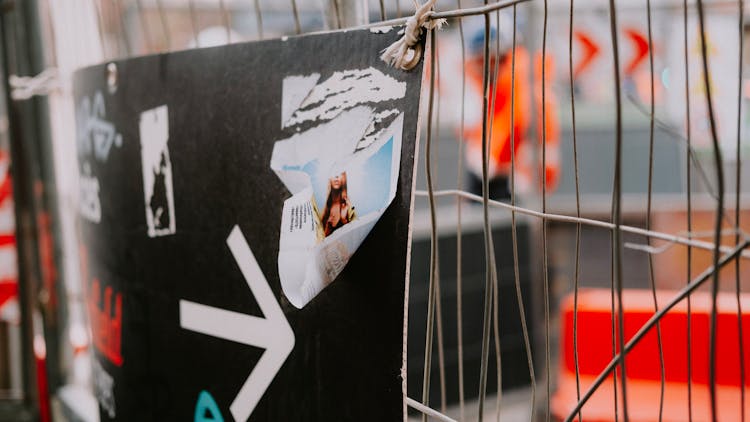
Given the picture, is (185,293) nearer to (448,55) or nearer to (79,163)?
(79,163)

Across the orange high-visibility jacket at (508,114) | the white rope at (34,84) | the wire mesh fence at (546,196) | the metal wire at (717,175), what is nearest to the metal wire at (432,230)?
the wire mesh fence at (546,196)

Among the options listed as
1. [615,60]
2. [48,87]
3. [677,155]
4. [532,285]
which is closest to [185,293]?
[615,60]

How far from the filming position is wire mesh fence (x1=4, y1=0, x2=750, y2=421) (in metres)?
0.81

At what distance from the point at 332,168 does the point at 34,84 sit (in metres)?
1.42

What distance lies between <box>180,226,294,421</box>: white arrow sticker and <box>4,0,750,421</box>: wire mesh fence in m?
0.19

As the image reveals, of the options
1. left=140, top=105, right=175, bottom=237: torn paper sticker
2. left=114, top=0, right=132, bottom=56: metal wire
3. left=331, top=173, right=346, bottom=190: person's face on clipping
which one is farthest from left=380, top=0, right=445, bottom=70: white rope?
left=114, top=0, right=132, bottom=56: metal wire

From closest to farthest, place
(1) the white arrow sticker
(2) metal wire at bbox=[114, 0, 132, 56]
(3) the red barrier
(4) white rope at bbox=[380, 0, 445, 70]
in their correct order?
(4) white rope at bbox=[380, 0, 445, 70]
(1) the white arrow sticker
(2) metal wire at bbox=[114, 0, 132, 56]
(3) the red barrier

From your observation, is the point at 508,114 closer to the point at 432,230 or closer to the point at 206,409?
the point at 206,409

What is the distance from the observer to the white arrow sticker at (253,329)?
0.97 m

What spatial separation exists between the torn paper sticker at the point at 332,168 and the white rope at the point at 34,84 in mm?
1241

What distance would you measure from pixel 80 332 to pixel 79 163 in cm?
287

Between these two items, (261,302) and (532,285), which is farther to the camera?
(532,285)

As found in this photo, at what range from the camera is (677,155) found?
366 inches

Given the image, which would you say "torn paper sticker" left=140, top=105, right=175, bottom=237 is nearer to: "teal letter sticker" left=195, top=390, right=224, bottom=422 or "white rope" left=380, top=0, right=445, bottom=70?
"teal letter sticker" left=195, top=390, right=224, bottom=422
